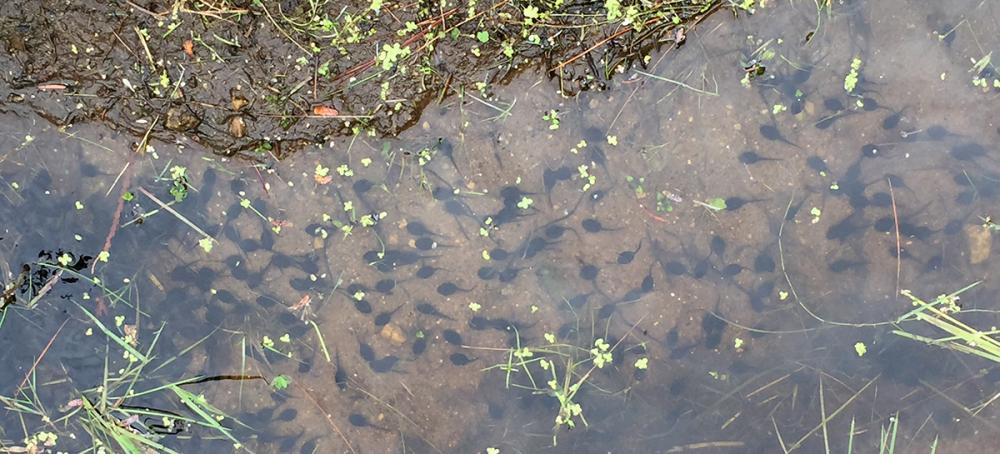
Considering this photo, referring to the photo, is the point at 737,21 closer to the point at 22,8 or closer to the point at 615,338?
the point at 615,338

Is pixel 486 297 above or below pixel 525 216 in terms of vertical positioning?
below

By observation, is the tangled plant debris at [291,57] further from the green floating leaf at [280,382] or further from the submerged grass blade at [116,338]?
the green floating leaf at [280,382]

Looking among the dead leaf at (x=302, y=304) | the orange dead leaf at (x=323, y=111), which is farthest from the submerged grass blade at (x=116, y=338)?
the orange dead leaf at (x=323, y=111)

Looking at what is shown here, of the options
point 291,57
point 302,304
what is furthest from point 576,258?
point 291,57

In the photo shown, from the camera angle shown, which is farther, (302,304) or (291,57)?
(302,304)

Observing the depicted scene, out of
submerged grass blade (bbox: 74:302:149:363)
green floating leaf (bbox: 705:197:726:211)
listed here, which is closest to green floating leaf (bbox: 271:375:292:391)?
submerged grass blade (bbox: 74:302:149:363)

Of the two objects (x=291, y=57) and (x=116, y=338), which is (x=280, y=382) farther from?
(x=291, y=57)

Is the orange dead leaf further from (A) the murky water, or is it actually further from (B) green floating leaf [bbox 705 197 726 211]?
(B) green floating leaf [bbox 705 197 726 211]

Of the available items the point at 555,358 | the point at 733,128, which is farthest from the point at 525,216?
the point at 733,128
